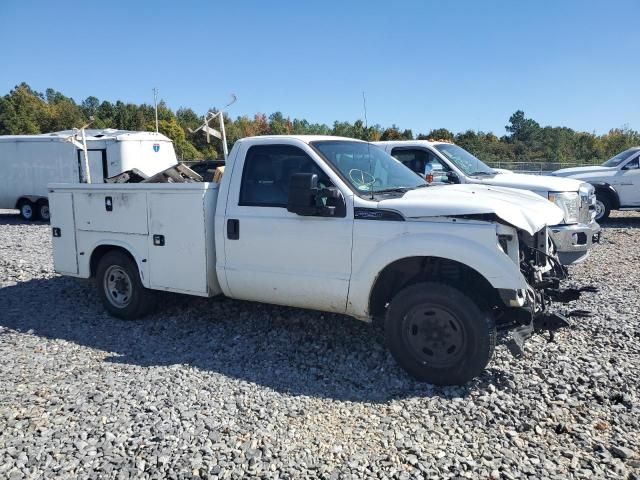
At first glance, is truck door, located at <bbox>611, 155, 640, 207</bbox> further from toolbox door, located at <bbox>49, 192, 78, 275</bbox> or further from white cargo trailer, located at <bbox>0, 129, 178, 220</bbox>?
toolbox door, located at <bbox>49, 192, 78, 275</bbox>

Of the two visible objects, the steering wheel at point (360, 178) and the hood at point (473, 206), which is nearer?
the hood at point (473, 206)

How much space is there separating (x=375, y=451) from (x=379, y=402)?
0.72 m

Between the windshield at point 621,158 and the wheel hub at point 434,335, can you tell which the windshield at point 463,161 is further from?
the windshield at point 621,158

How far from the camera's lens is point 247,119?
217ft

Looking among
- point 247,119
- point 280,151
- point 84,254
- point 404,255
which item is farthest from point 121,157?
point 247,119

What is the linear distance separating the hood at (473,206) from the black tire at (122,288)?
3.06 metres

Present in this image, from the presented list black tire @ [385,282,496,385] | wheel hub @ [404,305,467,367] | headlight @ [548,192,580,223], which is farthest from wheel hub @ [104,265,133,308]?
headlight @ [548,192,580,223]

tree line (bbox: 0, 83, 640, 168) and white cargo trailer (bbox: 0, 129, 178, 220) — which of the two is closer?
white cargo trailer (bbox: 0, 129, 178, 220)

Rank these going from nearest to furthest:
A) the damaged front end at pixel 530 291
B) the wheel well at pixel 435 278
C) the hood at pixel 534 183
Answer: the damaged front end at pixel 530 291
the wheel well at pixel 435 278
the hood at pixel 534 183

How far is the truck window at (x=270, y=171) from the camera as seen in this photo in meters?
5.12

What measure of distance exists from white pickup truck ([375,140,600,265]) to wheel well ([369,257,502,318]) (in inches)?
123

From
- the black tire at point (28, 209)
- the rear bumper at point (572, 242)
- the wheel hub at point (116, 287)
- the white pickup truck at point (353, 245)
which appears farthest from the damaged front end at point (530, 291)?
the black tire at point (28, 209)

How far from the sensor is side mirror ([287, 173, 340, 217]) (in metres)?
4.58

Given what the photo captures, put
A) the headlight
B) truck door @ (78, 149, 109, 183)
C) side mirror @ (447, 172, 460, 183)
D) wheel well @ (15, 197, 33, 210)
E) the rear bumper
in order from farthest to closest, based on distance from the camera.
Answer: wheel well @ (15, 197, 33, 210) < truck door @ (78, 149, 109, 183) < side mirror @ (447, 172, 460, 183) < the headlight < the rear bumper
